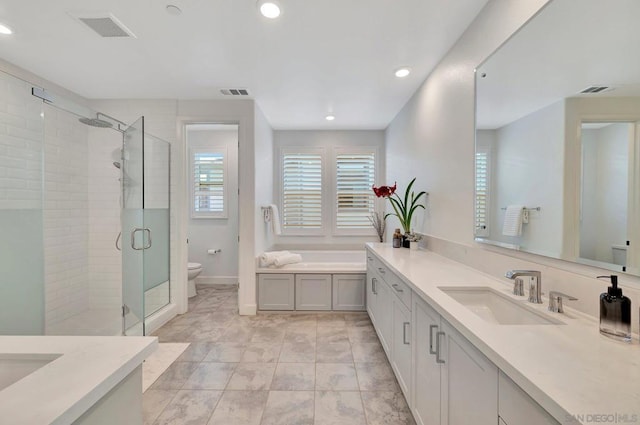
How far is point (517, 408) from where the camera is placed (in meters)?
0.75

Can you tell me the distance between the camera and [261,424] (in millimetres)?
1649

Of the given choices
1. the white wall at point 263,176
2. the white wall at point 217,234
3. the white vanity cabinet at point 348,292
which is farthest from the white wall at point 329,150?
the white vanity cabinet at point 348,292

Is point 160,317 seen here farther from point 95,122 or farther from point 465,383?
point 465,383

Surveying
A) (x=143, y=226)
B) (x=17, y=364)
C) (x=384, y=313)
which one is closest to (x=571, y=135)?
(x=384, y=313)

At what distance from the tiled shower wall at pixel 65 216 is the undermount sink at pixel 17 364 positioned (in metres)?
2.72

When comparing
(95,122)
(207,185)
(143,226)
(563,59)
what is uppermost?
(95,122)

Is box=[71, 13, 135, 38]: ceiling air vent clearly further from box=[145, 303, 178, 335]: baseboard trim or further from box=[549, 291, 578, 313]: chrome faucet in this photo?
box=[549, 291, 578, 313]: chrome faucet

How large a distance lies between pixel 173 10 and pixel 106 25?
0.59 m

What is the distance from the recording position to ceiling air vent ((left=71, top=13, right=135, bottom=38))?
1.85 m

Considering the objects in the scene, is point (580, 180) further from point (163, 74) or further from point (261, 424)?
point (163, 74)

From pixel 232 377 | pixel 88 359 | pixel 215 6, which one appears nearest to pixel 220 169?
pixel 215 6

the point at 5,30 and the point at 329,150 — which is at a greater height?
the point at 5,30

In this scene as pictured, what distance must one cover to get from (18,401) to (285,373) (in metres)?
1.88

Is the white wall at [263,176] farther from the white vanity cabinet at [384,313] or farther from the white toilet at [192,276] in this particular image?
the white vanity cabinet at [384,313]
